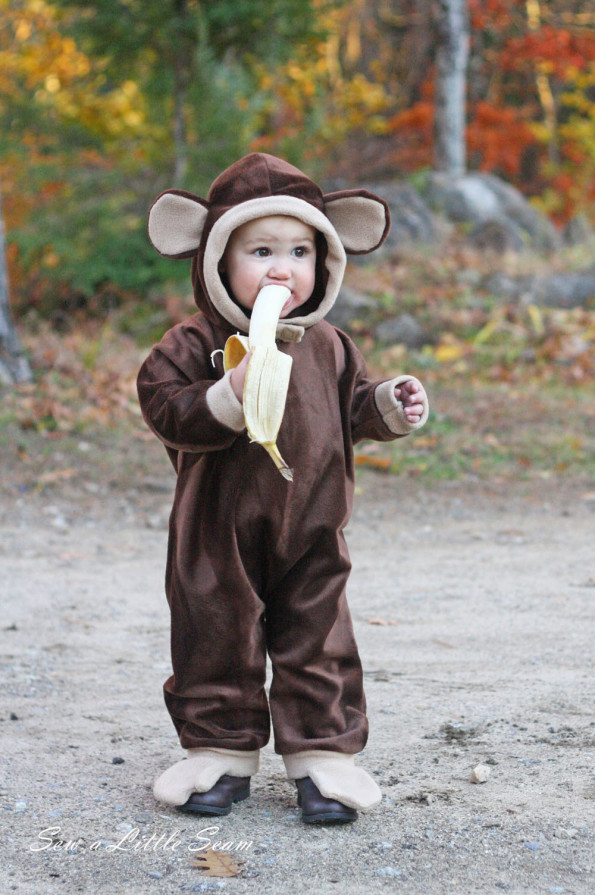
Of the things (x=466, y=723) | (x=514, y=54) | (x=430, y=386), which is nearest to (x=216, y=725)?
(x=466, y=723)

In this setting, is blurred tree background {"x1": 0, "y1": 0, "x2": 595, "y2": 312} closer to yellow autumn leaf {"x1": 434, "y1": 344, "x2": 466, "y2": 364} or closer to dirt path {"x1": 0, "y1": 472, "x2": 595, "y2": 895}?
yellow autumn leaf {"x1": 434, "y1": 344, "x2": 466, "y2": 364}

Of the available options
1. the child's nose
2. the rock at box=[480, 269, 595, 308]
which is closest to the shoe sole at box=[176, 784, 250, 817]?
the child's nose

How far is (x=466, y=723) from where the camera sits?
3145 millimetres

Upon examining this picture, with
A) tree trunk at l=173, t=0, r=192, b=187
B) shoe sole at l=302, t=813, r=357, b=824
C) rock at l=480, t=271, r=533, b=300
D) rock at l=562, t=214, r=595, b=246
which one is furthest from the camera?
rock at l=562, t=214, r=595, b=246

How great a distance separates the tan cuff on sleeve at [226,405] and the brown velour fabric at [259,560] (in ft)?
0.47

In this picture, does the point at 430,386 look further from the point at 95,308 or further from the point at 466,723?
the point at 466,723

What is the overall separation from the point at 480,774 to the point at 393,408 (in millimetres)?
981

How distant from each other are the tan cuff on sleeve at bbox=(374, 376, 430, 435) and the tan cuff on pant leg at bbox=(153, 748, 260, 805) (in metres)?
0.87

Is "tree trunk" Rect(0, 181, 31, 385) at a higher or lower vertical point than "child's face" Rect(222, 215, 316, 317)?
lower

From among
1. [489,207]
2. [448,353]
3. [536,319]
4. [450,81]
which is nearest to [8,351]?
[448,353]

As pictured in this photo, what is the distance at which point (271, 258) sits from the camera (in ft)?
8.27

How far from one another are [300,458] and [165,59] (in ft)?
29.9

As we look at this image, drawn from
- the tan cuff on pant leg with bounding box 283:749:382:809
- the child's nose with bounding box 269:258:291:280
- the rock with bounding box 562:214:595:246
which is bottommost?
the tan cuff on pant leg with bounding box 283:749:382:809

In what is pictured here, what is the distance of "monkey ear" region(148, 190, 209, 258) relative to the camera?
255 cm
